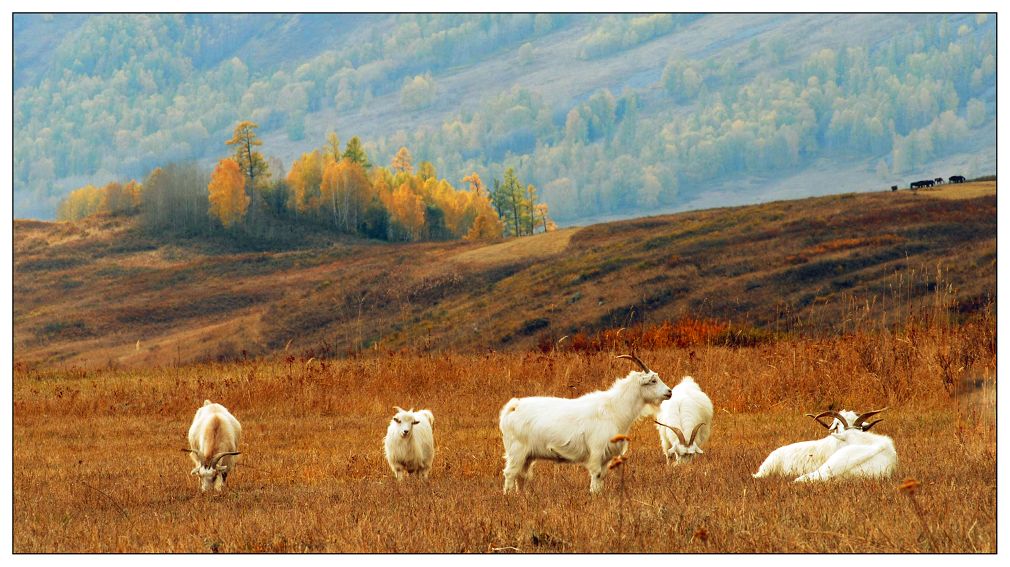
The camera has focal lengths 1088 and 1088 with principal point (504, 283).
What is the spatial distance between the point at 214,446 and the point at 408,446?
8.10ft

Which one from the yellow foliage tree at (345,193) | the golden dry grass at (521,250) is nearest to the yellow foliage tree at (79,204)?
the yellow foliage tree at (345,193)

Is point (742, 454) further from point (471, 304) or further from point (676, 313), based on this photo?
point (471, 304)

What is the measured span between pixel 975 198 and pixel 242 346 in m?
43.4

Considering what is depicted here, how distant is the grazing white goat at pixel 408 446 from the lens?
13094 millimetres

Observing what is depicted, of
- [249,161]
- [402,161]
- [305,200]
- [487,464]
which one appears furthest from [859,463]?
[402,161]

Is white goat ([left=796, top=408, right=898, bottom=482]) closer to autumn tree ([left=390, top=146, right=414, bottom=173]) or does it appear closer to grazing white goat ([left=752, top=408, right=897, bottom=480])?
grazing white goat ([left=752, top=408, right=897, bottom=480])

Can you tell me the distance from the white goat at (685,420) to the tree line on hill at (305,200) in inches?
4112

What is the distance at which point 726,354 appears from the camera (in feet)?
72.3

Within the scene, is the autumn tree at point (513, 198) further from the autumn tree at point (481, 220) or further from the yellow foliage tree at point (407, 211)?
the yellow foliage tree at point (407, 211)

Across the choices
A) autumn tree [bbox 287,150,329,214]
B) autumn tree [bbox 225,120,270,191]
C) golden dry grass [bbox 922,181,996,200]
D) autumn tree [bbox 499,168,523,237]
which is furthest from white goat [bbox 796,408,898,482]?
autumn tree [bbox 499,168,523,237]

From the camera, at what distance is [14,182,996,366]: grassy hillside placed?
47.9m

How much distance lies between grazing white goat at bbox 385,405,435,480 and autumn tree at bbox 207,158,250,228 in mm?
111326

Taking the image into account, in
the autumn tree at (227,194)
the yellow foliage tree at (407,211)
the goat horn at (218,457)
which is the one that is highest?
the autumn tree at (227,194)

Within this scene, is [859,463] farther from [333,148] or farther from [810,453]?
[333,148]
